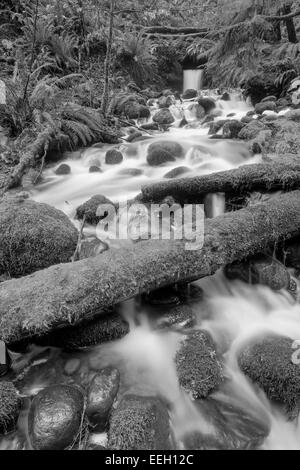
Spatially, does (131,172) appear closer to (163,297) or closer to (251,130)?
(251,130)

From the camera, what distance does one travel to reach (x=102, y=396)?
7.70 feet

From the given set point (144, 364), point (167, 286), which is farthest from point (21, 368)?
point (167, 286)

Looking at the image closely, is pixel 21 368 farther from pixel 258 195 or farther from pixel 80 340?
pixel 258 195

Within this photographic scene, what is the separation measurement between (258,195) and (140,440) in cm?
314

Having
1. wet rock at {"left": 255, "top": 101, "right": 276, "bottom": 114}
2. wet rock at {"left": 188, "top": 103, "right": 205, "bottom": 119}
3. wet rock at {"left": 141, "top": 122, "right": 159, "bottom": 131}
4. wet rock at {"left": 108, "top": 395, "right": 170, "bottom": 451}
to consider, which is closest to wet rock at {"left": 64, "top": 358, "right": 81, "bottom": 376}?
wet rock at {"left": 108, "top": 395, "right": 170, "bottom": 451}

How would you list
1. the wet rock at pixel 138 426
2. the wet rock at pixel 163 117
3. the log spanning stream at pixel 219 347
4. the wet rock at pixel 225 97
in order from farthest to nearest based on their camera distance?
the wet rock at pixel 225 97, the wet rock at pixel 163 117, the log spanning stream at pixel 219 347, the wet rock at pixel 138 426

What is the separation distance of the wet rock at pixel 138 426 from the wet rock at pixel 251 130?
5.83 metres

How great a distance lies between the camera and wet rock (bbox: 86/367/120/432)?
7.36 ft

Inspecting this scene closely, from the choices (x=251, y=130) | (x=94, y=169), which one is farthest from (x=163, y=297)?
(x=251, y=130)

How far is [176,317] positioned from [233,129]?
17.6 feet

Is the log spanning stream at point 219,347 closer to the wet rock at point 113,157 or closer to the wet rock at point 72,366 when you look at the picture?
the wet rock at point 72,366

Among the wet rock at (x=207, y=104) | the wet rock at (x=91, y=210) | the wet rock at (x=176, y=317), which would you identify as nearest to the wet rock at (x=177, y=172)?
the wet rock at (x=91, y=210)

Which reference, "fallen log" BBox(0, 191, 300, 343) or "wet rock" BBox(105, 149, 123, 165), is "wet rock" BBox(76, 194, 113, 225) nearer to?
"fallen log" BBox(0, 191, 300, 343)

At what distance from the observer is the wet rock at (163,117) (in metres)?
9.57
